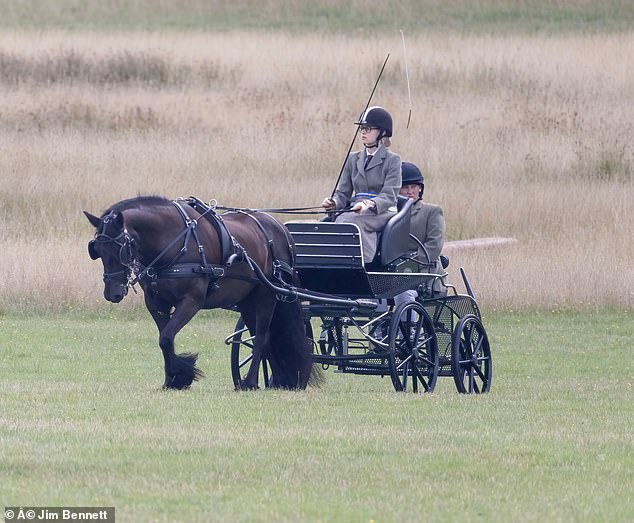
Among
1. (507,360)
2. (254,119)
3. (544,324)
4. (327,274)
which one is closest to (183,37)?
(254,119)

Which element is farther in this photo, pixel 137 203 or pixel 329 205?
pixel 329 205

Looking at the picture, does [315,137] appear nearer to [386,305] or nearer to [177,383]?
[386,305]

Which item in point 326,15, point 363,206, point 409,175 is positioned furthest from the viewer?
point 326,15

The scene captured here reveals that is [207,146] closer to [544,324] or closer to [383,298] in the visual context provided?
[544,324]

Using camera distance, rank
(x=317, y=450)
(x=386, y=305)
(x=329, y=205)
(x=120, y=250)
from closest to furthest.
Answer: (x=317, y=450) < (x=120, y=250) < (x=329, y=205) < (x=386, y=305)

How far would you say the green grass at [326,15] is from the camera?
4266 cm

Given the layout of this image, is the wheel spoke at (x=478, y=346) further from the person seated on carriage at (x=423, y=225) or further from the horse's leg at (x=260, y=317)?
the horse's leg at (x=260, y=317)

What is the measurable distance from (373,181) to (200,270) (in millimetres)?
1750

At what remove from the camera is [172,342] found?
10.5 meters

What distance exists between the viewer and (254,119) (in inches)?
1259

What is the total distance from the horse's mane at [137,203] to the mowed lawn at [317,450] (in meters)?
1.32

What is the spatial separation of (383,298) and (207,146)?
1899 centimetres

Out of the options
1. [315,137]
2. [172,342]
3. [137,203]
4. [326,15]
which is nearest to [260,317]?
[172,342]

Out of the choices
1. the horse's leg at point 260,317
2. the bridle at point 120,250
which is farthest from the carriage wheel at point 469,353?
the bridle at point 120,250
